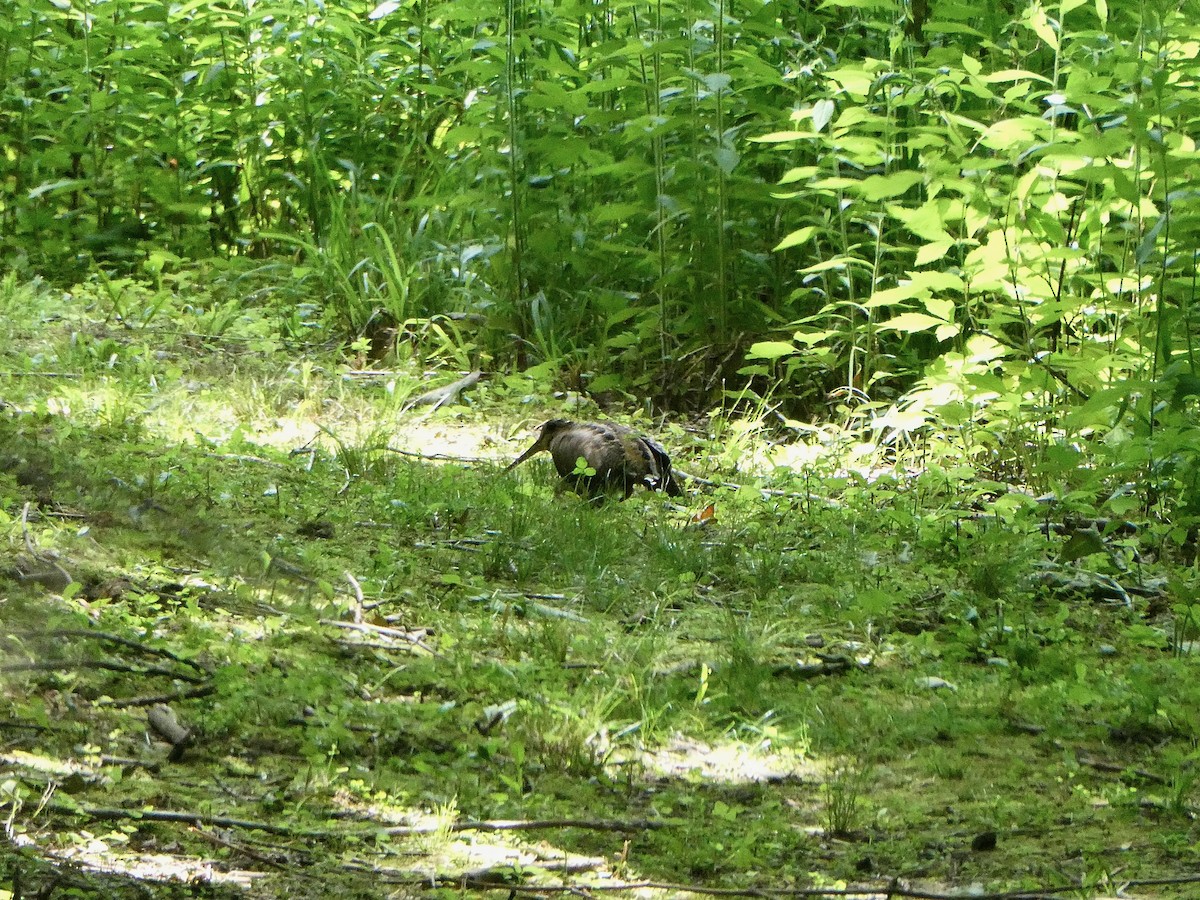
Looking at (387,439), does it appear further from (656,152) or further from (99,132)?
(99,132)

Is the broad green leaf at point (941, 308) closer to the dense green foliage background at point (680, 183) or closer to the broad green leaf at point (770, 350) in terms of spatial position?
the dense green foliage background at point (680, 183)

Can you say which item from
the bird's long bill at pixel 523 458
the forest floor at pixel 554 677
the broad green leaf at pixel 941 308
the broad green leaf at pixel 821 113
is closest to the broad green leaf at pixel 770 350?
the forest floor at pixel 554 677

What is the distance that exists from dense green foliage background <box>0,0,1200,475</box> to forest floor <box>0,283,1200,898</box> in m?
0.70

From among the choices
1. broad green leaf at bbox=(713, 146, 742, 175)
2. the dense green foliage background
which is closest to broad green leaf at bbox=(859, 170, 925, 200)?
the dense green foliage background

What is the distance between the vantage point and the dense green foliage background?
436cm

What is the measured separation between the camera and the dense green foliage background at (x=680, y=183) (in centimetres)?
436

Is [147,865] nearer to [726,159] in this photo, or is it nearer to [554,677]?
[554,677]

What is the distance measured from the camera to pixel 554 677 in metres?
2.77

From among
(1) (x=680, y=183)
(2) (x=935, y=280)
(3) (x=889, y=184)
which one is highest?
(3) (x=889, y=184)

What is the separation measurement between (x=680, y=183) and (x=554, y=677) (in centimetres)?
306

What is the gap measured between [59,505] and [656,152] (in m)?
2.72

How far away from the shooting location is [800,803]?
2334mm

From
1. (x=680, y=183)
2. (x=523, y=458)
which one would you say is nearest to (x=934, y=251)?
(x=680, y=183)

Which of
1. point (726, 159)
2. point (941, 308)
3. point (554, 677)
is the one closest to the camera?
point (554, 677)
